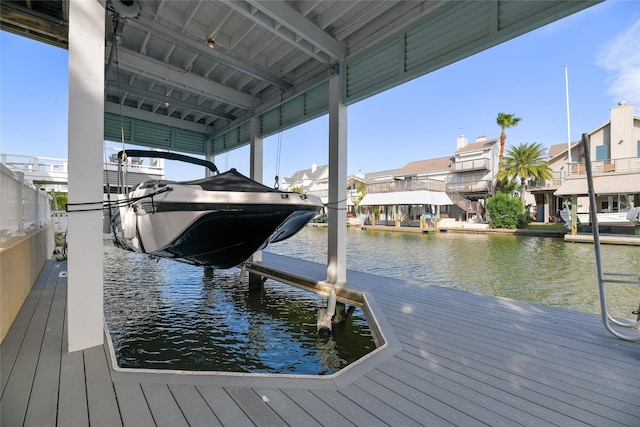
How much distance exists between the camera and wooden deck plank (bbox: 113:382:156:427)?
4.66 ft

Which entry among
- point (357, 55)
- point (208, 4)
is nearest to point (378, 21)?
point (357, 55)

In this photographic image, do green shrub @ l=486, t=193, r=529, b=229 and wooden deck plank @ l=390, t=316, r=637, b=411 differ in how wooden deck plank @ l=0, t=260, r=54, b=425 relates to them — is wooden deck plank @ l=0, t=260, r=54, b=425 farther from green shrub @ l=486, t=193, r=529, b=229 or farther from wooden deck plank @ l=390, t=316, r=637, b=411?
green shrub @ l=486, t=193, r=529, b=229

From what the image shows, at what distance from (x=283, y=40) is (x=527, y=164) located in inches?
1018

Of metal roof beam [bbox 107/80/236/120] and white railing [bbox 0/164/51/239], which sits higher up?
metal roof beam [bbox 107/80/236/120]

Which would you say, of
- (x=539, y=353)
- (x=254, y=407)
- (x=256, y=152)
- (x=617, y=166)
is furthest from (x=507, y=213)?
(x=254, y=407)

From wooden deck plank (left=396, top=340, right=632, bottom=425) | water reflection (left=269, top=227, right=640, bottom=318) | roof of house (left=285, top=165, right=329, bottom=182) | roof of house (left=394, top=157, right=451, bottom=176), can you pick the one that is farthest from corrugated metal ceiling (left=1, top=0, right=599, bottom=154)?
roof of house (left=285, top=165, right=329, bottom=182)

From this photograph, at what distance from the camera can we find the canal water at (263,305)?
3.25 metres

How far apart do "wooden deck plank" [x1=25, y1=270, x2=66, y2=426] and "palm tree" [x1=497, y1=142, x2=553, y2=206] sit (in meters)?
28.4

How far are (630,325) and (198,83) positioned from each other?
20.9 ft

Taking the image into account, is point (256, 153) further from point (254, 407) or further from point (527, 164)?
point (527, 164)

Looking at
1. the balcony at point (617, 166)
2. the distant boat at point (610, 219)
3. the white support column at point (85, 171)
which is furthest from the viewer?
the distant boat at point (610, 219)

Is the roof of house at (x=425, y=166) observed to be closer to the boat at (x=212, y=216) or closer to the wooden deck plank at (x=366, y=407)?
the boat at (x=212, y=216)

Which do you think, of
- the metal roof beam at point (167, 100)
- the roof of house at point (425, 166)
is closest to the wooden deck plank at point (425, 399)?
the metal roof beam at point (167, 100)

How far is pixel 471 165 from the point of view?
27.8 m
